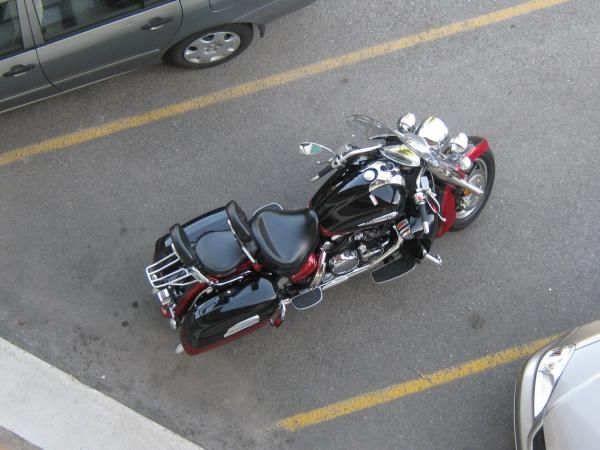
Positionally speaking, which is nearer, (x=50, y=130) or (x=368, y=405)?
(x=368, y=405)

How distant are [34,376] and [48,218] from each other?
4.11ft

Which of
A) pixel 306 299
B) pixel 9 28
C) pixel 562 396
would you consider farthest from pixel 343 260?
pixel 9 28

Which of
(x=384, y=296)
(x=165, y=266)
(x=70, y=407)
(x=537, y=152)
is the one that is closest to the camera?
(x=165, y=266)

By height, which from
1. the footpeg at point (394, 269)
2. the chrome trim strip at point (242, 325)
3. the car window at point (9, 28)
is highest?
the car window at point (9, 28)

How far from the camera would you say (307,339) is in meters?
4.81

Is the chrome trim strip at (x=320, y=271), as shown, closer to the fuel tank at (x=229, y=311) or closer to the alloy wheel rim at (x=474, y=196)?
the fuel tank at (x=229, y=311)

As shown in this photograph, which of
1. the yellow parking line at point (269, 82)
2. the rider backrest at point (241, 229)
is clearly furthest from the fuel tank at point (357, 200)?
the yellow parking line at point (269, 82)

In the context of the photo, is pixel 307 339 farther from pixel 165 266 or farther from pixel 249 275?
pixel 165 266

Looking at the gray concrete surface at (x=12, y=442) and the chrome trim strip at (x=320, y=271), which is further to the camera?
the gray concrete surface at (x=12, y=442)

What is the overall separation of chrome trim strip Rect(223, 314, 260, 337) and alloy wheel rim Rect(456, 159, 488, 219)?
180cm

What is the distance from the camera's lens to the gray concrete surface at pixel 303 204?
471 cm

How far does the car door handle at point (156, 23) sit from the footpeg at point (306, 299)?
231cm

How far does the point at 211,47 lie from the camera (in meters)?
5.24

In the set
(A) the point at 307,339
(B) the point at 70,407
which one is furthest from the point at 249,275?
(B) the point at 70,407
